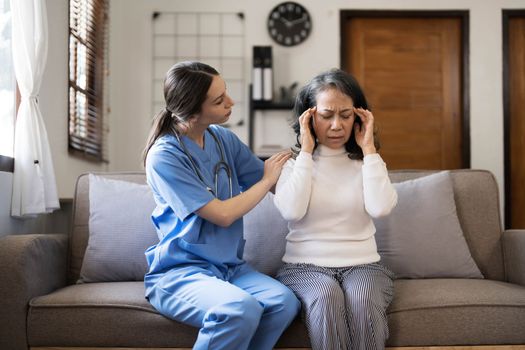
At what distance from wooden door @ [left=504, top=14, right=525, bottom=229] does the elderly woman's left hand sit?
3.15m

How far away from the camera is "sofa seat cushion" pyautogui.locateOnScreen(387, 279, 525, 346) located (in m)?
1.73

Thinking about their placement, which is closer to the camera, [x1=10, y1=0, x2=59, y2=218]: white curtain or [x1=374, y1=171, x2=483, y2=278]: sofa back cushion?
[x1=374, y1=171, x2=483, y2=278]: sofa back cushion

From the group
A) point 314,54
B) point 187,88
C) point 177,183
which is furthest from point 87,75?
point 177,183

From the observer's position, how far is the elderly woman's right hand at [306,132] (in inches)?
75.6

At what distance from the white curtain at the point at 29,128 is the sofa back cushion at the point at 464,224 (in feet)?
0.84

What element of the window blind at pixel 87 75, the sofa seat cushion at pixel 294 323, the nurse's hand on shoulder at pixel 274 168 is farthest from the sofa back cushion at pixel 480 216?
the window blind at pixel 87 75

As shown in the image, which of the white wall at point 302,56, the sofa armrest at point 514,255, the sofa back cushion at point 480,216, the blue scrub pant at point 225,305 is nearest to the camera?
the blue scrub pant at point 225,305

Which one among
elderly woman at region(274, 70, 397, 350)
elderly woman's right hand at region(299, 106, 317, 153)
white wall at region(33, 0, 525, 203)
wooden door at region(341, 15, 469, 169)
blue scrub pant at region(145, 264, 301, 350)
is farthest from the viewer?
wooden door at region(341, 15, 469, 169)

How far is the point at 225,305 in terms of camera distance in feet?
5.00

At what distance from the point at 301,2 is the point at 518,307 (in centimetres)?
342

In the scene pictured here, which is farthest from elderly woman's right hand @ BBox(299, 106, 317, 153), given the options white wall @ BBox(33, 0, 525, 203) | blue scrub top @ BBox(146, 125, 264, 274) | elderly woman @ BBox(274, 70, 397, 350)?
white wall @ BBox(33, 0, 525, 203)

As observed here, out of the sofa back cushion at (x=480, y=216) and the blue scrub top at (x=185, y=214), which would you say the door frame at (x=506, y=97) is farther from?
the blue scrub top at (x=185, y=214)

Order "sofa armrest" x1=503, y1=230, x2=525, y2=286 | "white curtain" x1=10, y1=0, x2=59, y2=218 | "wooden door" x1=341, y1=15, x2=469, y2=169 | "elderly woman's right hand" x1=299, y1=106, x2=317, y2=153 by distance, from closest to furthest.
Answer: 1. "elderly woman's right hand" x1=299, y1=106, x2=317, y2=153
2. "sofa armrest" x1=503, y1=230, x2=525, y2=286
3. "white curtain" x1=10, y1=0, x2=59, y2=218
4. "wooden door" x1=341, y1=15, x2=469, y2=169

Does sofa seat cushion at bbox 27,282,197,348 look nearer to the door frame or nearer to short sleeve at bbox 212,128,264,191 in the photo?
short sleeve at bbox 212,128,264,191
